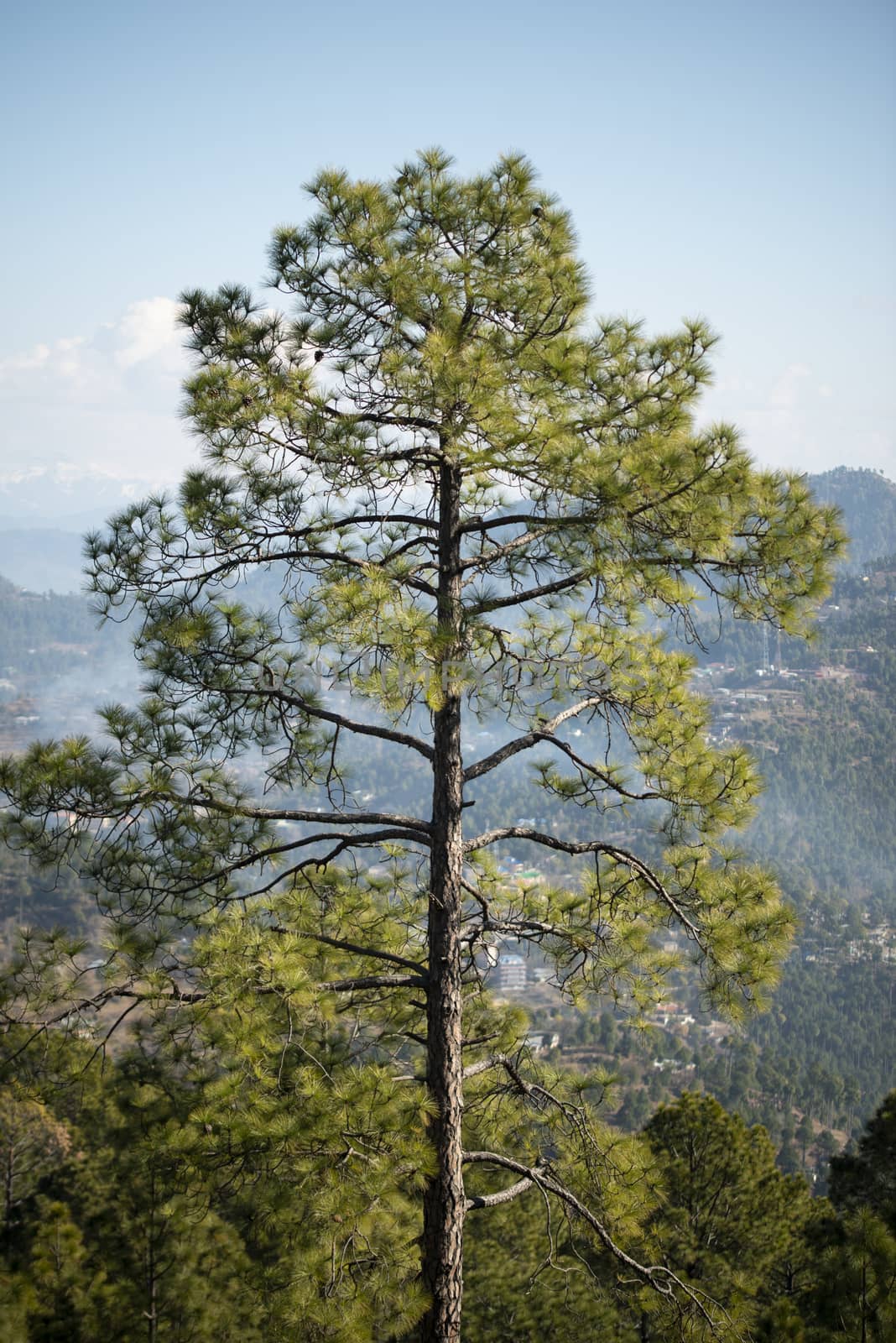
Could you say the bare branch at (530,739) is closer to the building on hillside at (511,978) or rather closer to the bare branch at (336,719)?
the bare branch at (336,719)

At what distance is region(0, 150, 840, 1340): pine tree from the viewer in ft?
11.6

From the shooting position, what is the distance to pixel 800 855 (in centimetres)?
11481

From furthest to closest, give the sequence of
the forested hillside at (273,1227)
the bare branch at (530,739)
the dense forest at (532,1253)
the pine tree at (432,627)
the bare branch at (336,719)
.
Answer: the dense forest at (532,1253), the bare branch at (530,739), the bare branch at (336,719), the pine tree at (432,627), the forested hillside at (273,1227)

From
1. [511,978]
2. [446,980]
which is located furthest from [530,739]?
[511,978]

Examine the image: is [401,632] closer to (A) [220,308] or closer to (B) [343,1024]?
(A) [220,308]

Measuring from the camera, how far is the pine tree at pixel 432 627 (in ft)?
11.6

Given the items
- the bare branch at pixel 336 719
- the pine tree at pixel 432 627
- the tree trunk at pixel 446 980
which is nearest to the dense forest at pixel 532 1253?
the pine tree at pixel 432 627

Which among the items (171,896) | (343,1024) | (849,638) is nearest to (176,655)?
(171,896)

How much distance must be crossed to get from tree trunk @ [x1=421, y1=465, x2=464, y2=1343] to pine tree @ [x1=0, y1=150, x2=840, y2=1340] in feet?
0.04

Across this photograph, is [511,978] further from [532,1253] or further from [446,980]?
[446,980]

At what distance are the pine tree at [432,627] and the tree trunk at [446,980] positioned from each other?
0.01 metres

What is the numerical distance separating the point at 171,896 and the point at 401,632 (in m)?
1.57

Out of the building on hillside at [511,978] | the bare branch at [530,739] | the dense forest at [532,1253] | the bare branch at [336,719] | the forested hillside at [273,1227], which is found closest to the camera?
the forested hillside at [273,1227]

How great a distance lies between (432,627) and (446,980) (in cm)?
147
